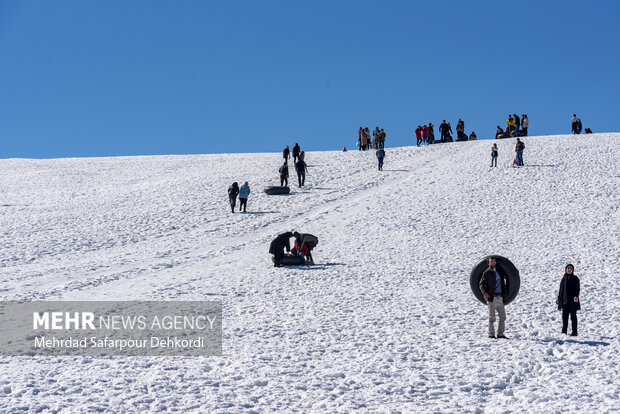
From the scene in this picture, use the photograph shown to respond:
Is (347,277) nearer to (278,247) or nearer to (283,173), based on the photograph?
(278,247)

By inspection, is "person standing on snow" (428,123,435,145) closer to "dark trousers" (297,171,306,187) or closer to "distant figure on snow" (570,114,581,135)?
"distant figure on snow" (570,114,581,135)

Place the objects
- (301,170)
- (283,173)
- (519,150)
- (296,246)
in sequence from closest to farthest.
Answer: (296,246), (283,173), (301,170), (519,150)

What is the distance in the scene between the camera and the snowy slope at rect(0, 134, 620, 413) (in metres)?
8.50

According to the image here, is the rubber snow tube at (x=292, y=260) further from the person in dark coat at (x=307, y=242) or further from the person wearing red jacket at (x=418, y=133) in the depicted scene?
the person wearing red jacket at (x=418, y=133)

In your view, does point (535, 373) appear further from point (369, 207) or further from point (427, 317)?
point (369, 207)

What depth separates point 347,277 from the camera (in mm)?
16406

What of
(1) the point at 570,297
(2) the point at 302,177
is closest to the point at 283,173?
(2) the point at 302,177

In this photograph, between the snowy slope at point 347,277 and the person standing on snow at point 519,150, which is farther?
the person standing on snow at point 519,150

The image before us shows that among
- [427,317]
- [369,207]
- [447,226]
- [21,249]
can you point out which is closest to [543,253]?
[447,226]

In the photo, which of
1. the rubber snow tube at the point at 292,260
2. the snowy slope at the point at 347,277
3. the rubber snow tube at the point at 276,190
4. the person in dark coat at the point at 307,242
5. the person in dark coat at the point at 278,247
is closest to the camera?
the snowy slope at the point at 347,277

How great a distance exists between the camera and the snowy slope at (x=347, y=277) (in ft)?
27.9

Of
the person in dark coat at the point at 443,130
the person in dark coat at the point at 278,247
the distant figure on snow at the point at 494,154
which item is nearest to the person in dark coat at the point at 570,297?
the person in dark coat at the point at 278,247

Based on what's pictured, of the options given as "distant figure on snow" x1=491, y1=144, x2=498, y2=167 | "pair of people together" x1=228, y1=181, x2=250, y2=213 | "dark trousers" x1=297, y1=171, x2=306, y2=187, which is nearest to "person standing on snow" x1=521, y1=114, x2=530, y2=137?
"distant figure on snow" x1=491, y1=144, x2=498, y2=167

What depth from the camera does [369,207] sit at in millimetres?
26984
